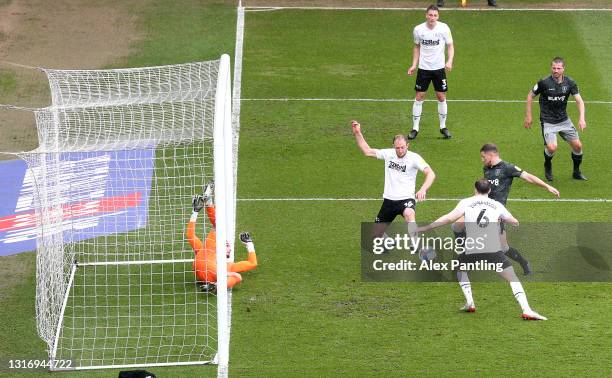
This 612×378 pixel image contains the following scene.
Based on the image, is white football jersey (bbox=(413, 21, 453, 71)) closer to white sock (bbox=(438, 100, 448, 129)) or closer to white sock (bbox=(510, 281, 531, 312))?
white sock (bbox=(438, 100, 448, 129))

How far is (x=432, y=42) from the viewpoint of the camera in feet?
72.4

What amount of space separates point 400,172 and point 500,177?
4.50 ft

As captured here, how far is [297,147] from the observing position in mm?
22344

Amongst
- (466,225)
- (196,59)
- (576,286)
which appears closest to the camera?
(466,225)

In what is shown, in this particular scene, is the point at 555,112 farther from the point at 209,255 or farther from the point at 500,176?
the point at 209,255

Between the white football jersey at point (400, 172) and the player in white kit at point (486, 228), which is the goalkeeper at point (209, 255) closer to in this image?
the white football jersey at point (400, 172)

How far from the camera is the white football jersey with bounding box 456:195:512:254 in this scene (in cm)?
1558

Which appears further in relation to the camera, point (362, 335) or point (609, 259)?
point (609, 259)

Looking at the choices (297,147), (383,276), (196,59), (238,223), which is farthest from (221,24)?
(383,276)

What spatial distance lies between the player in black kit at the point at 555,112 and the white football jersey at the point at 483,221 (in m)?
4.60

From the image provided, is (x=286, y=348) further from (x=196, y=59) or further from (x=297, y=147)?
(x=196, y=59)

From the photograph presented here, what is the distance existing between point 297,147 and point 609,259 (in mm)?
6658

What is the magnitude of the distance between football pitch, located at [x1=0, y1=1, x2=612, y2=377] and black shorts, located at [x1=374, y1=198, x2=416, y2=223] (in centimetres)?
69

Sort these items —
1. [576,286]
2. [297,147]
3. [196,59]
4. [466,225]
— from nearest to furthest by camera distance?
[466,225] → [576,286] → [297,147] → [196,59]
